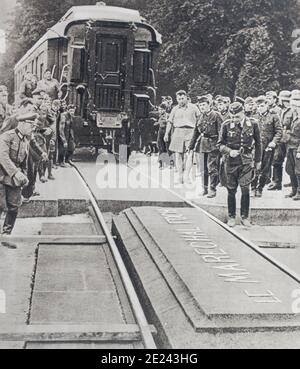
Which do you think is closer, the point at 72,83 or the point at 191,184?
the point at 191,184

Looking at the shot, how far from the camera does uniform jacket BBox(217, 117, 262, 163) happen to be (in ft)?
25.0

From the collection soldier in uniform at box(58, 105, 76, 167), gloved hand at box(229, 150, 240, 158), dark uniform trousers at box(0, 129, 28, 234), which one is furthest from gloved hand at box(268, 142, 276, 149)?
dark uniform trousers at box(0, 129, 28, 234)

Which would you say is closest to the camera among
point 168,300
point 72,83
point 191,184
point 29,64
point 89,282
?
point 168,300

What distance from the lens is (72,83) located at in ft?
38.4

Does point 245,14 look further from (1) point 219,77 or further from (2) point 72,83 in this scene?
(2) point 72,83

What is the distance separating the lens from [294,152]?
31.3 ft

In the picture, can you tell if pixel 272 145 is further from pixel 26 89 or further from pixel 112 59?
pixel 26 89

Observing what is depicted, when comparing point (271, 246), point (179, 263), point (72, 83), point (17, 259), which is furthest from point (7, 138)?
point (72, 83)

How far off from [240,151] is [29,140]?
2.33 meters

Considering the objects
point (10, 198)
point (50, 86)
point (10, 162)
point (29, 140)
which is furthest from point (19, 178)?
point (50, 86)

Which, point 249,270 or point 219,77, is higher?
point 219,77

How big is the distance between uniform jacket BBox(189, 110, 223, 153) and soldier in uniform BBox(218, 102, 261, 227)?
140 cm

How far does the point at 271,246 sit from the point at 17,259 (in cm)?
264

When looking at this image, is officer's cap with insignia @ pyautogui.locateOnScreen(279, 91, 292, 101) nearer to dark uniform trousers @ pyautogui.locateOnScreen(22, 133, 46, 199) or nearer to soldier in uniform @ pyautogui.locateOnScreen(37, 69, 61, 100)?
dark uniform trousers @ pyautogui.locateOnScreen(22, 133, 46, 199)
